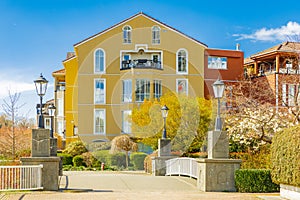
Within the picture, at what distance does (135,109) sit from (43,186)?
1065 inches

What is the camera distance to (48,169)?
1587cm

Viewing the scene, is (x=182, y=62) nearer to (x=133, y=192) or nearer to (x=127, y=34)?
(x=127, y=34)

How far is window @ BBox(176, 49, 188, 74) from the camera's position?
154 ft

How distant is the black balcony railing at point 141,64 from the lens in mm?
45250

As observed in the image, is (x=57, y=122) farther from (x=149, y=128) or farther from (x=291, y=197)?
(x=291, y=197)

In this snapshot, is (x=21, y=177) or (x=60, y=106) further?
(x=60, y=106)

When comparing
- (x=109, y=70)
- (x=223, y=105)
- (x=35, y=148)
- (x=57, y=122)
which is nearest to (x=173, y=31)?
(x=109, y=70)

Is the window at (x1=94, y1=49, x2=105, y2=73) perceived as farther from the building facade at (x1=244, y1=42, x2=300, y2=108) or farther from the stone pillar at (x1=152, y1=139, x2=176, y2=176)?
the stone pillar at (x1=152, y1=139, x2=176, y2=176)

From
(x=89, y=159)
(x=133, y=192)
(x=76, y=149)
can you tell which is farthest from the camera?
(x=76, y=149)

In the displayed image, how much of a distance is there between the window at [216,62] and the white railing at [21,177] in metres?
34.3

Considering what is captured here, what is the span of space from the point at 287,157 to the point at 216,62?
116 ft

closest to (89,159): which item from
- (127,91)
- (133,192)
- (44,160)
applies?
(127,91)

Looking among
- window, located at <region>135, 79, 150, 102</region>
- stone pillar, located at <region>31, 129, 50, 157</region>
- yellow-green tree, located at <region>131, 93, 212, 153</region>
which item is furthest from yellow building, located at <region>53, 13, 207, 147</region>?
stone pillar, located at <region>31, 129, 50, 157</region>

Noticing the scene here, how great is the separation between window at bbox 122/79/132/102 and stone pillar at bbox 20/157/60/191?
96.4 ft
